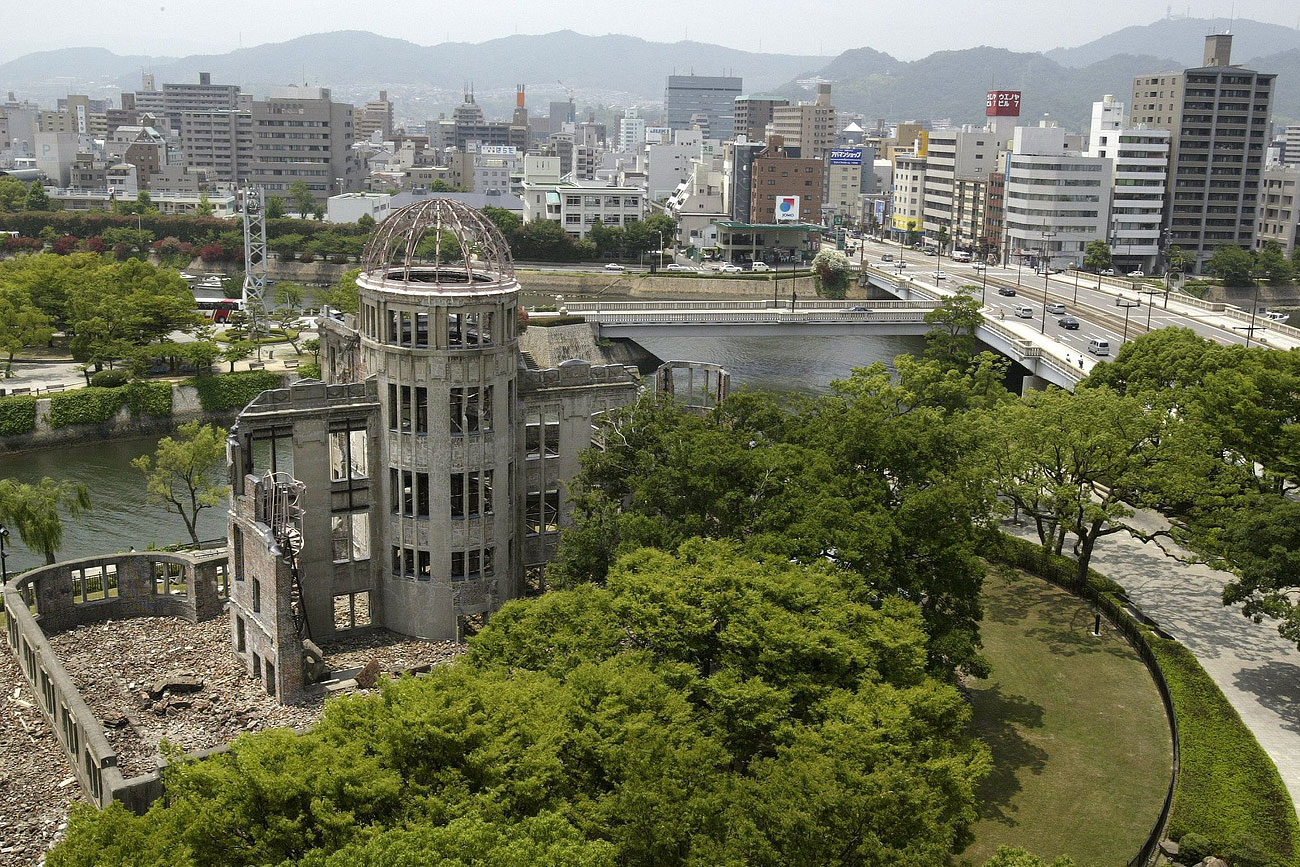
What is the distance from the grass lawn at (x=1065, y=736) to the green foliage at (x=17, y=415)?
2085 inches

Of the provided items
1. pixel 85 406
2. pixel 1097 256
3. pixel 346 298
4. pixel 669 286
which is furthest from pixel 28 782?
pixel 1097 256

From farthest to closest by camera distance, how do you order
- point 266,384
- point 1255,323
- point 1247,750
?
point 1255,323, point 266,384, point 1247,750

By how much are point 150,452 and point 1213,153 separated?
124 m

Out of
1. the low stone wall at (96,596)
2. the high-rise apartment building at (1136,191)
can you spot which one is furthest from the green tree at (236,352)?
the high-rise apartment building at (1136,191)

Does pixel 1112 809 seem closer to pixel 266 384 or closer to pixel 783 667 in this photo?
pixel 783 667

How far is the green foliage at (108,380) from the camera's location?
7325 cm

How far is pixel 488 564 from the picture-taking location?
37.5 m

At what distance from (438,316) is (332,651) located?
1033 centimetres

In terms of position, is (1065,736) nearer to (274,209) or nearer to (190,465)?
(190,465)

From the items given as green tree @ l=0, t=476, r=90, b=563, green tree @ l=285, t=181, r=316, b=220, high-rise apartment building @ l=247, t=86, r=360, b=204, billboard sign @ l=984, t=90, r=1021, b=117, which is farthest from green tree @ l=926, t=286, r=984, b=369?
high-rise apartment building @ l=247, t=86, r=360, b=204

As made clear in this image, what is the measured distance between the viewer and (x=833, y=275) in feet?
429

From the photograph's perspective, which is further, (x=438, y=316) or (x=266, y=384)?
(x=266, y=384)

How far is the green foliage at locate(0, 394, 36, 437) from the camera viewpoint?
67.4 metres

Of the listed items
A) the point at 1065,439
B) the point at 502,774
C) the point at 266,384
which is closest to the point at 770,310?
the point at 266,384
